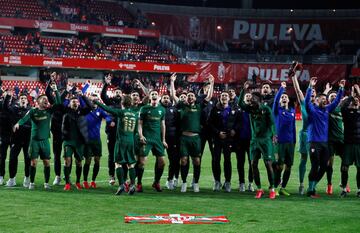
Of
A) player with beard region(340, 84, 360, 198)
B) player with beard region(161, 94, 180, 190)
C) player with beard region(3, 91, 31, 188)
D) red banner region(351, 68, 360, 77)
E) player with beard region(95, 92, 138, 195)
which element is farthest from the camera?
red banner region(351, 68, 360, 77)

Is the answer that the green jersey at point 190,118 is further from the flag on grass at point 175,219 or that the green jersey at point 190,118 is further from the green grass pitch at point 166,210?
the flag on grass at point 175,219

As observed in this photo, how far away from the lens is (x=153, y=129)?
16.0m

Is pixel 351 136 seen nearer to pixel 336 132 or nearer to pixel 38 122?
pixel 336 132

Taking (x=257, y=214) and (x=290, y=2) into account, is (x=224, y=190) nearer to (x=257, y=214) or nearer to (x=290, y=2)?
(x=257, y=214)

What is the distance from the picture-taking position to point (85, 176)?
16672mm

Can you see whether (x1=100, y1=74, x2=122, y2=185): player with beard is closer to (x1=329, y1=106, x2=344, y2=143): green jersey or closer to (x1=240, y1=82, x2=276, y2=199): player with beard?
(x1=240, y1=82, x2=276, y2=199): player with beard

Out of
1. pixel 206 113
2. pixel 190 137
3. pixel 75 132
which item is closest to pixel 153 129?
pixel 190 137

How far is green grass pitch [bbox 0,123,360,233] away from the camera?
36.6 feet

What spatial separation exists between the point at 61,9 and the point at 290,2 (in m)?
22.6

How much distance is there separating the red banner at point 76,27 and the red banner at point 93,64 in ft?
14.1

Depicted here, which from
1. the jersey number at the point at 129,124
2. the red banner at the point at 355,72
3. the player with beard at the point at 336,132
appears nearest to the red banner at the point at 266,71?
the red banner at the point at 355,72

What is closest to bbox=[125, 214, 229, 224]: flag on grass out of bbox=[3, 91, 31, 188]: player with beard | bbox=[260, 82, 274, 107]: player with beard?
bbox=[260, 82, 274, 107]: player with beard

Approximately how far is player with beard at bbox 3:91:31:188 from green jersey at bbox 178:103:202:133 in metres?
3.51

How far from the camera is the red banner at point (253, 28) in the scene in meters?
66.1
